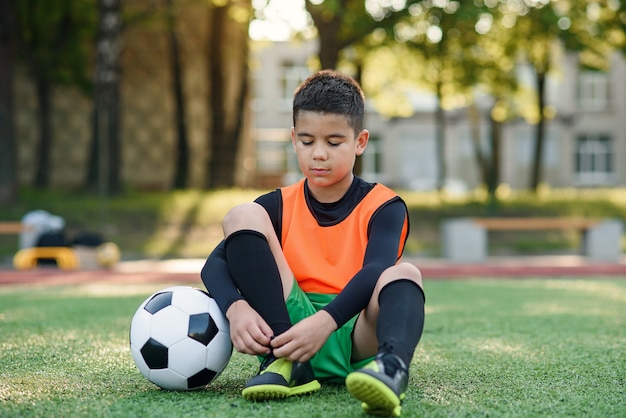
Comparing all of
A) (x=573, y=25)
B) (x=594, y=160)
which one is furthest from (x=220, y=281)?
(x=594, y=160)

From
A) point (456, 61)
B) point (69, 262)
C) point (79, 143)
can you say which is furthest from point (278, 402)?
point (79, 143)

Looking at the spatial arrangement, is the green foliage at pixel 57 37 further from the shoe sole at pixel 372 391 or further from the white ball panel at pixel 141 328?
the shoe sole at pixel 372 391

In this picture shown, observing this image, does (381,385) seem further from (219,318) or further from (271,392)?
(219,318)

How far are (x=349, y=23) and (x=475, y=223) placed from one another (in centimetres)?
457

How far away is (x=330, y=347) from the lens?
3.40 m

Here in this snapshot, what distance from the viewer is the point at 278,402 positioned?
3080 millimetres

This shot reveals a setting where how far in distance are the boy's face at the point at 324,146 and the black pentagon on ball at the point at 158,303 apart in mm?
734

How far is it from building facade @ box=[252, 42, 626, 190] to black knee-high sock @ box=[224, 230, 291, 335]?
40.3m

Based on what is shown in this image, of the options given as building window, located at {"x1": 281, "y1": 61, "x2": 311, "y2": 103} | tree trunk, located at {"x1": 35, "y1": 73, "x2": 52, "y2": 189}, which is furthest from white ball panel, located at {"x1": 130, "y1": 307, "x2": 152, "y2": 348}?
building window, located at {"x1": 281, "y1": 61, "x2": 311, "y2": 103}

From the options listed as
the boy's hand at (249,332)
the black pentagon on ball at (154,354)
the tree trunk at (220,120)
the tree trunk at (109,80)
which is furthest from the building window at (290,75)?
the boy's hand at (249,332)

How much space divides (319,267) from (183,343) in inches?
23.6

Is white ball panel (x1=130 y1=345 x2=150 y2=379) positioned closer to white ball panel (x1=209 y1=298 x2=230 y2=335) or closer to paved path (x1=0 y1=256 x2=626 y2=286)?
white ball panel (x1=209 y1=298 x2=230 y2=335)

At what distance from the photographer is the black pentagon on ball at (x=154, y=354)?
3.33 meters

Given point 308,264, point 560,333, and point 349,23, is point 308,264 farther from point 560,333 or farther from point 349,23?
point 349,23
